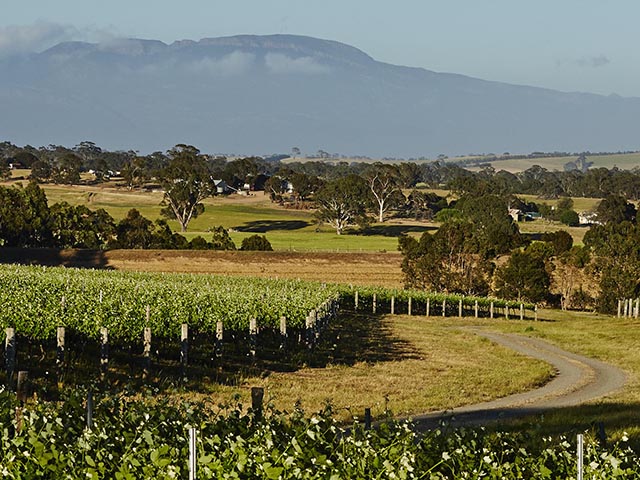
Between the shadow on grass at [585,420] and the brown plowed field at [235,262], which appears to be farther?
the brown plowed field at [235,262]

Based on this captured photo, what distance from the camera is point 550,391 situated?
32000 mm

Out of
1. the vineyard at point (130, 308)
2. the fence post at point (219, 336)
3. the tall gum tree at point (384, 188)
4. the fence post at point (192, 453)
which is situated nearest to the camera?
the fence post at point (192, 453)

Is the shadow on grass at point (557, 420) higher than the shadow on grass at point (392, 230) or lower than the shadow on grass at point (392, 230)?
higher

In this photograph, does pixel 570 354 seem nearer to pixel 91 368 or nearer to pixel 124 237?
pixel 91 368

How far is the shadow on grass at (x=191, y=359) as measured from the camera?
90.3 ft

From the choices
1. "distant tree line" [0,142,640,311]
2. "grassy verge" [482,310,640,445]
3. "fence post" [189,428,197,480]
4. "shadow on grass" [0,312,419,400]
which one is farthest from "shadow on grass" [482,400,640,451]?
"distant tree line" [0,142,640,311]

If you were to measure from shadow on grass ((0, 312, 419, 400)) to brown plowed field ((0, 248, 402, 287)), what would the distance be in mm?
43372

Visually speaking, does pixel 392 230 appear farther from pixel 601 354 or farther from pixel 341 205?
pixel 601 354

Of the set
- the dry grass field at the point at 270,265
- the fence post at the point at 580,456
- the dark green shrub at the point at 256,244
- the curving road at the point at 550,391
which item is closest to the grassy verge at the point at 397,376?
the curving road at the point at 550,391

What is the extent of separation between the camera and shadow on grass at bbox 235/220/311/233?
138375 millimetres

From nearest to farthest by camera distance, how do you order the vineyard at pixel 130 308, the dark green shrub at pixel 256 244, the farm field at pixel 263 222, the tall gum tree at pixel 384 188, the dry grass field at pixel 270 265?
1. the vineyard at pixel 130 308
2. the dry grass field at pixel 270 265
3. the dark green shrub at pixel 256 244
4. the farm field at pixel 263 222
5. the tall gum tree at pixel 384 188

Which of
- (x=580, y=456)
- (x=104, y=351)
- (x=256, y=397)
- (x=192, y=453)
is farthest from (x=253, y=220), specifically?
(x=580, y=456)

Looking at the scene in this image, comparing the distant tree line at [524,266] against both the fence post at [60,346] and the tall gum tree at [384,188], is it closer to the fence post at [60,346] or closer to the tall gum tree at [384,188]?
the tall gum tree at [384,188]

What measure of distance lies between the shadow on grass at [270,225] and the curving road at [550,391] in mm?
89648
